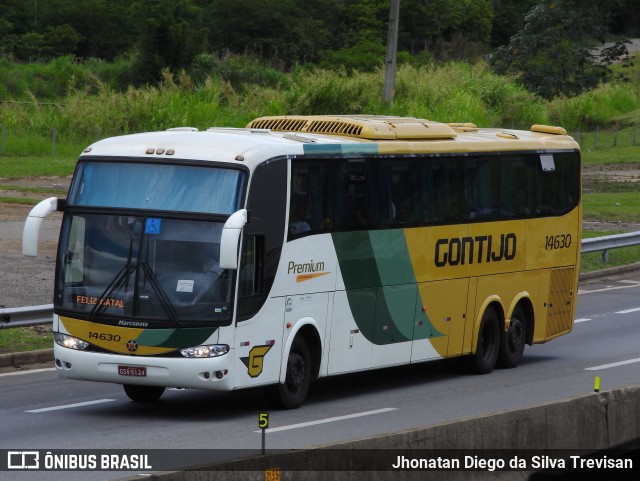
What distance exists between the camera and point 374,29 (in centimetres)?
10881

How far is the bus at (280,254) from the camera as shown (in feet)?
47.2

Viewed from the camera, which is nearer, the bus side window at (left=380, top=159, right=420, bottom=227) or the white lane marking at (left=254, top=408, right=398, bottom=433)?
the white lane marking at (left=254, top=408, right=398, bottom=433)

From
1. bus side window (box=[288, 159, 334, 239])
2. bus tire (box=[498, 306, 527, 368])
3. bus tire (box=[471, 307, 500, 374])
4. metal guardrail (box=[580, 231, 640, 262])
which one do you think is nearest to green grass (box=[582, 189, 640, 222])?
metal guardrail (box=[580, 231, 640, 262])

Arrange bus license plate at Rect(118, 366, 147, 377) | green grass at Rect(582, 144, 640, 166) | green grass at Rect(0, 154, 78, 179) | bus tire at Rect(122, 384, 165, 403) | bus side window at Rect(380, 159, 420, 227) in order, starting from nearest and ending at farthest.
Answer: bus license plate at Rect(118, 366, 147, 377) → bus tire at Rect(122, 384, 165, 403) → bus side window at Rect(380, 159, 420, 227) → green grass at Rect(0, 154, 78, 179) → green grass at Rect(582, 144, 640, 166)

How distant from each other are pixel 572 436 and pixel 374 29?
324ft

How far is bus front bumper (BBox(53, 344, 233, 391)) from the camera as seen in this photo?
46.7 ft

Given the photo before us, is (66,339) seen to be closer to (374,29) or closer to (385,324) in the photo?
(385,324)

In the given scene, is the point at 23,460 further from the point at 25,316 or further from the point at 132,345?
the point at 25,316

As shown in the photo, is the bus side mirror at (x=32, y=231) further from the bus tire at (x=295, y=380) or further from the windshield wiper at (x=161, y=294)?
the bus tire at (x=295, y=380)

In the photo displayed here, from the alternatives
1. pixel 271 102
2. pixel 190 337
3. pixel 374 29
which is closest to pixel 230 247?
pixel 190 337

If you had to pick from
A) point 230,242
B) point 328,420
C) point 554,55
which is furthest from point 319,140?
point 554,55

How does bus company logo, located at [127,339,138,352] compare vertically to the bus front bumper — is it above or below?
above

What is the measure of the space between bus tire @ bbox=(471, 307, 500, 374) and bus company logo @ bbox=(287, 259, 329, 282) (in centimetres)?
410

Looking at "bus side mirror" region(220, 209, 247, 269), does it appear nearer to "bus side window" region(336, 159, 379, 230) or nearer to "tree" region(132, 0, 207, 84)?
"bus side window" region(336, 159, 379, 230)
